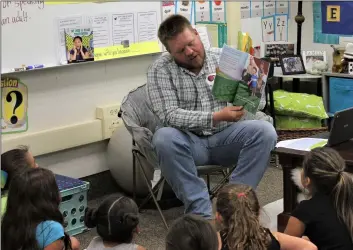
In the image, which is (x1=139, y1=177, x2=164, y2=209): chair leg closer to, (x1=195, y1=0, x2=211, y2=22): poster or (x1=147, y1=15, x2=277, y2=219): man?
(x1=147, y1=15, x2=277, y2=219): man

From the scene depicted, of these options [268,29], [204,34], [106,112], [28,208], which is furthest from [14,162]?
[268,29]

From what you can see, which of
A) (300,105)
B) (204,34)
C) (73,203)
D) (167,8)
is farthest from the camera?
(300,105)

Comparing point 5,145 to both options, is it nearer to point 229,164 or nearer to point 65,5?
point 65,5

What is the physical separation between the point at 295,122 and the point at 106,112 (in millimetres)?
1415

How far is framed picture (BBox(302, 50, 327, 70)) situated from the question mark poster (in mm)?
2266

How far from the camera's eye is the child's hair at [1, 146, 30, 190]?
8.18ft

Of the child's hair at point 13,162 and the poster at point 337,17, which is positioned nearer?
the child's hair at point 13,162

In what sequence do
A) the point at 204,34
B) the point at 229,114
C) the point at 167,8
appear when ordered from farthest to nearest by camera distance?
the point at 204,34 → the point at 167,8 → the point at 229,114

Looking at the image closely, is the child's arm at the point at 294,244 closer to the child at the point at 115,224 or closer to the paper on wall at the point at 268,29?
the child at the point at 115,224

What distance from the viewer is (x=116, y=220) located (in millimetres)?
2027

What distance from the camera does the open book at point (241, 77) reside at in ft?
9.26

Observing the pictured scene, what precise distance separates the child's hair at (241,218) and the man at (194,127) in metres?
0.89

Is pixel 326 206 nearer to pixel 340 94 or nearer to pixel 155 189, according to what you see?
pixel 155 189

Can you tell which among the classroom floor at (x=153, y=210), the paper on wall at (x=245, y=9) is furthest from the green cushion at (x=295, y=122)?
the paper on wall at (x=245, y=9)
